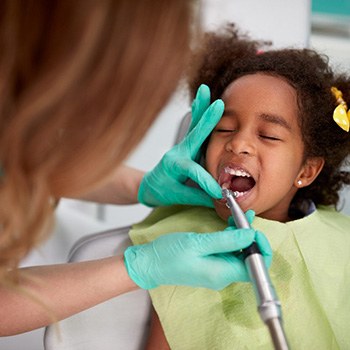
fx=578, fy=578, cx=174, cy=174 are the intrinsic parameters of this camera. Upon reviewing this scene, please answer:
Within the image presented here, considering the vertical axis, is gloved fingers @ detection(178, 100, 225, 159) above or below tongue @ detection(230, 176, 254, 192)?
above

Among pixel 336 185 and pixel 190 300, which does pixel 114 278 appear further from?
pixel 336 185

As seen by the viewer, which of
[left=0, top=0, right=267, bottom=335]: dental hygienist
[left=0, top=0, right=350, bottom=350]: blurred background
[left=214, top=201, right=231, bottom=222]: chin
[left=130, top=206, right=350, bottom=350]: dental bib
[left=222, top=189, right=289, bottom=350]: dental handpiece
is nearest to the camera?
[left=0, top=0, right=267, bottom=335]: dental hygienist

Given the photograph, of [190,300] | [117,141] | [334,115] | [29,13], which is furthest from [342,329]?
[29,13]

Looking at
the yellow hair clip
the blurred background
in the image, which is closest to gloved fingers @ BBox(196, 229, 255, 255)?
the yellow hair clip

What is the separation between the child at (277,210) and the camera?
1227 mm

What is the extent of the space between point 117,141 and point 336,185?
3.09 ft

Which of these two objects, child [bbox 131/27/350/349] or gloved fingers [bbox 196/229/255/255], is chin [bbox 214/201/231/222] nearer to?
child [bbox 131/27/350/349]

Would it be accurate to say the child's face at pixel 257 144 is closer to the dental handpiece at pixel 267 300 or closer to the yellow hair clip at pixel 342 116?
the yellow hair clip at pixel 342 116

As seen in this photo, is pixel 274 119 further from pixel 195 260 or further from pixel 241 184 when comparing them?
pixel 195 260

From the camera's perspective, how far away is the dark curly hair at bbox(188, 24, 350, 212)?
135 cm

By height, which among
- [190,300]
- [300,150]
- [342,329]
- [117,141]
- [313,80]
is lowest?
[342,329]

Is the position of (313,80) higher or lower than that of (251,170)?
higher

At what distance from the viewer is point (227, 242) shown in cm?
107

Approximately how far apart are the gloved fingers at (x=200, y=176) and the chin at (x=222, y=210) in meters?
0.04
